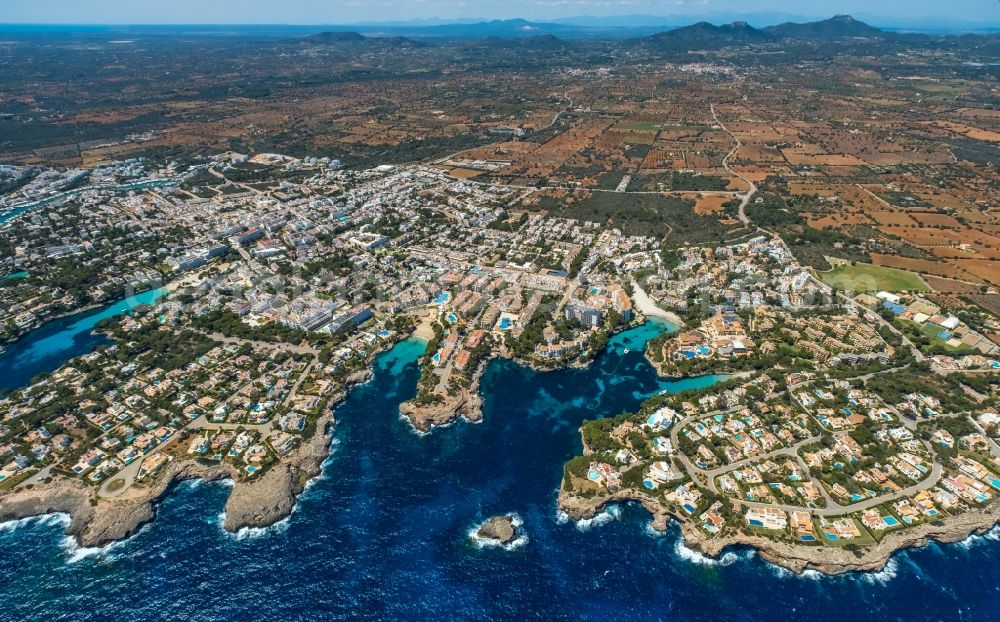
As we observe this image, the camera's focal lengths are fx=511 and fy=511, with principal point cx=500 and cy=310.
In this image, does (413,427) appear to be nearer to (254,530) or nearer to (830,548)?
(254,530)

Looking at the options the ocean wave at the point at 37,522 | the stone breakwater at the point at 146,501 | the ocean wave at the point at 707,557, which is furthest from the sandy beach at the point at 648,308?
the ocean wave at the point at 37,522

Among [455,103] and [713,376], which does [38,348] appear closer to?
[713,376]

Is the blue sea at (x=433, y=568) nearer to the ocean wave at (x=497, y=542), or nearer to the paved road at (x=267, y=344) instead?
the ocean wave at (x=497, y=542)

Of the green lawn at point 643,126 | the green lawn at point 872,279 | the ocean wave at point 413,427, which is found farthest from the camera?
the green lawn at point 643,126

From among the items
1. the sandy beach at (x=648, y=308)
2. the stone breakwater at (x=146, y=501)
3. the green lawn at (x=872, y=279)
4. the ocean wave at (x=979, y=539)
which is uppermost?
the green lawn at (x=872, y=279)

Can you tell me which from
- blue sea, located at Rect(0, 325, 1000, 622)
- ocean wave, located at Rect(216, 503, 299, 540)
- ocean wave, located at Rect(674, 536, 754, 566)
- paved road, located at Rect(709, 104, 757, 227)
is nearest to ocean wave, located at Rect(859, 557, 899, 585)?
blue sea, located at Rect(0, 325, 1000, 622)

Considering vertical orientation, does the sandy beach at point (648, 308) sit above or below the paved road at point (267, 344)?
above

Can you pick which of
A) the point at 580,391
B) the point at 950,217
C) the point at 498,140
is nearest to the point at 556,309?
the point at 580,391

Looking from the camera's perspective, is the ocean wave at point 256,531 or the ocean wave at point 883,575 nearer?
the ocean wave at point 883,575

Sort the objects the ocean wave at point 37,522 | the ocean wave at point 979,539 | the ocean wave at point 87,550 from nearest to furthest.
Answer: the ocean wave at point 979,539 → the ocean wave at point 87,550 → the ocean wave at point 37,522
